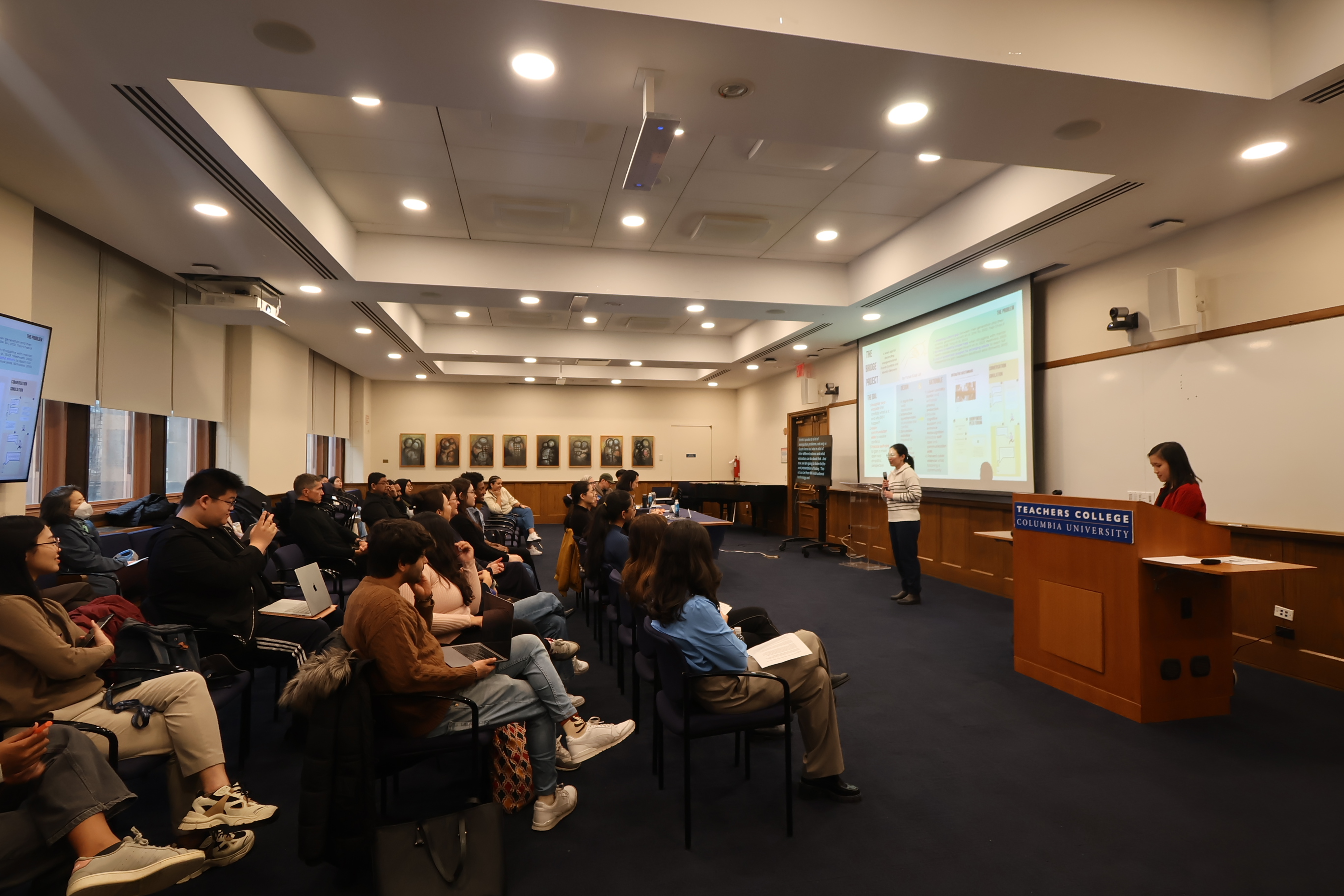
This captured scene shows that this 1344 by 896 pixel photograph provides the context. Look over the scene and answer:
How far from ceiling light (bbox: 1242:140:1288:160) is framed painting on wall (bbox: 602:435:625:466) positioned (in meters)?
12.0

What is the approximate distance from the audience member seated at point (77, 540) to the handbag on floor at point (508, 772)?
3092 mm

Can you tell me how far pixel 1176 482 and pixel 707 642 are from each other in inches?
139

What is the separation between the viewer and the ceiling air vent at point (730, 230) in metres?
5.86

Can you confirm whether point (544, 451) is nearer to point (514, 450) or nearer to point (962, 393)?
point (514, 450)

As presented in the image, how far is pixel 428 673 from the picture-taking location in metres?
2.16

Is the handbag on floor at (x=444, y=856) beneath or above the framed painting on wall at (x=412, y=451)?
beneath

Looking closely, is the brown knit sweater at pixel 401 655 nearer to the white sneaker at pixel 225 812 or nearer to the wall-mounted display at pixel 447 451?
the white sneaker at pixel 225 812

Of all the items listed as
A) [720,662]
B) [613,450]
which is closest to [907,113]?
[720,662]

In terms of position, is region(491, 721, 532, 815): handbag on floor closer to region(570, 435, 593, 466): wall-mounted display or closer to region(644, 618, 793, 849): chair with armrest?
region(644, 618, 793, 849): chair with armrest

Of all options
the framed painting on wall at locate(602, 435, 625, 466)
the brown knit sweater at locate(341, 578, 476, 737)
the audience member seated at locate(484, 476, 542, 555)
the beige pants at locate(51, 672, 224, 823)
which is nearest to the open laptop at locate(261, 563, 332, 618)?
the beige pants at locate(51, 672, 224, 823)

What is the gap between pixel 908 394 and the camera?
25.7ft

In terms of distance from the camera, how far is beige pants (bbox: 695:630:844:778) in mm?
2463

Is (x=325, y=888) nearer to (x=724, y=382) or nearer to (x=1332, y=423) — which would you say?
(x=1332, y=423)

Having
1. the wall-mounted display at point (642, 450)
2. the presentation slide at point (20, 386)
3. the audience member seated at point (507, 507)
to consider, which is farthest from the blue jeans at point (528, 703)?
the wall-mounted display at point (642, 450)
